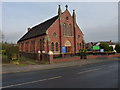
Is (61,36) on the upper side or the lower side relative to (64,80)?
upper

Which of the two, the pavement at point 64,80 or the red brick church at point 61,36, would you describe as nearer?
the pavement at point 64,80

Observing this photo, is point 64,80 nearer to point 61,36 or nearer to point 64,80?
point 64,80

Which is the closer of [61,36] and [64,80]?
[64,80]

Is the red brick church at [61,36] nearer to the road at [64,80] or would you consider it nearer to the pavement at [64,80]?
the pavement at [64,80]

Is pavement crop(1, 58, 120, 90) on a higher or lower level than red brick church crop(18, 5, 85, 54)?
lower

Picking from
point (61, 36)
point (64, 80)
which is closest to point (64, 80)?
point (64, 80)

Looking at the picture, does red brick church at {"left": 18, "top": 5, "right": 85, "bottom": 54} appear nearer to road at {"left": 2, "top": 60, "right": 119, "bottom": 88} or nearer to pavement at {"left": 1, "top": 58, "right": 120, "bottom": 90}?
pavement at {"left": 1, "top": 58, "right": 120, "bottom": 90}

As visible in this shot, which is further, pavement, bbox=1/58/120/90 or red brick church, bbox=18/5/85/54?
red brick church, bbox=18/5/85/54

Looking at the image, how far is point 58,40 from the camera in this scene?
1266 inches

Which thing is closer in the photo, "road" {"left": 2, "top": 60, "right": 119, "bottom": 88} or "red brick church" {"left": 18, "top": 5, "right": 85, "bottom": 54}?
"road" {"left": 2, "top": 60, "right": 119, "bottom": 88}

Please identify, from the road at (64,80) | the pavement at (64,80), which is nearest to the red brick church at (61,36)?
the pavement at (64,80)

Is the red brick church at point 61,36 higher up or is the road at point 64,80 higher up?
the red brick church at point 61,36

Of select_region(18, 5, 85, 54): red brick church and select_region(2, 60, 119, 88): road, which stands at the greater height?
select_region(18, 5, 85, 54): red brick church

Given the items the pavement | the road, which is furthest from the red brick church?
the road
